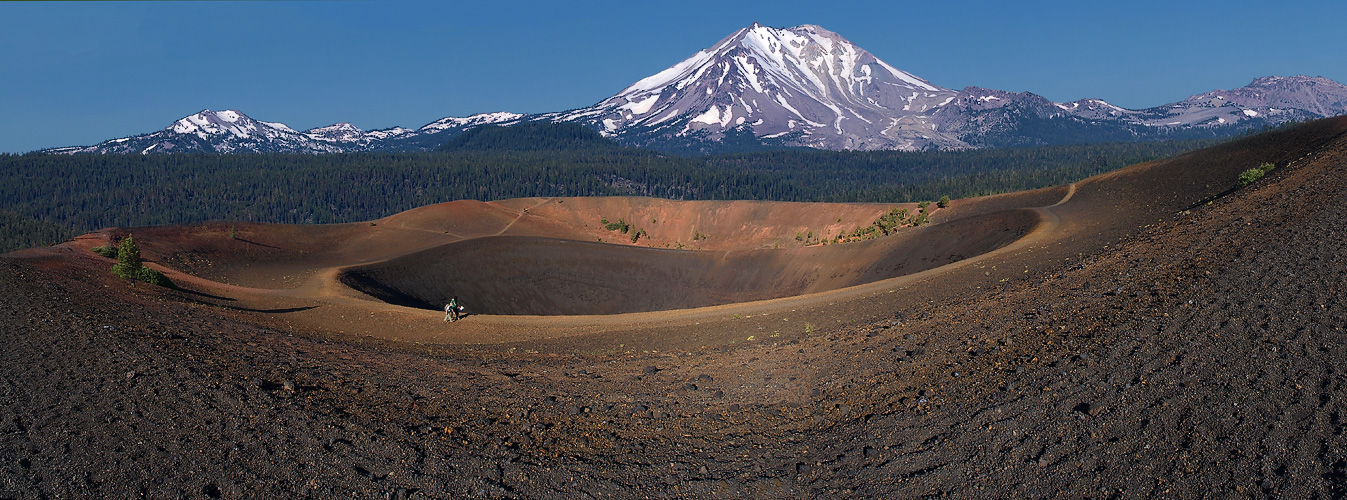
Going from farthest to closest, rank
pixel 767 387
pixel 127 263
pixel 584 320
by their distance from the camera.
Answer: pixel 127 263
pixel 584 320
pixel 767 387

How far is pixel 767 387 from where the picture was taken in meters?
12.8

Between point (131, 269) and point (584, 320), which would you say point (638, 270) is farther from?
point (131, 269)

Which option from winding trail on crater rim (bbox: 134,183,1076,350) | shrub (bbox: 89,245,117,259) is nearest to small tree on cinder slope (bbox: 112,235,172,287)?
winding trail on crater rim (bbox: 134,183,1076,350)

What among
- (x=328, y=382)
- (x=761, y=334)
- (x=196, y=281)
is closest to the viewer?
(x=328, y=382)

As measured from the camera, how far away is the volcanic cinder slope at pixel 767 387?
859 centimetres

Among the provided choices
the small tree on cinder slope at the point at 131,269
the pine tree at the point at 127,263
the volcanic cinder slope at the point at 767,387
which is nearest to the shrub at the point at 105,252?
the small tree on cinder slope at the point at 131,269

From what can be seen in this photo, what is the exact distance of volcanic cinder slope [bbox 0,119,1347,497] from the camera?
28.2ft

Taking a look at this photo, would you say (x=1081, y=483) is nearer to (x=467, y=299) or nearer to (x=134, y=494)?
(x=134, y=494)

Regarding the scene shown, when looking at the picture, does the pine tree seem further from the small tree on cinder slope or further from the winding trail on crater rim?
the winding trail on crater rim

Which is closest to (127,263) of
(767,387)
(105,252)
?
(105,252)

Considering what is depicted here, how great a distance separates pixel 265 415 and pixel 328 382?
212 cm

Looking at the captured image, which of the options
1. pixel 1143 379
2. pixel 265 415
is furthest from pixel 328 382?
pixel 1143 379

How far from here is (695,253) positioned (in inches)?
1780

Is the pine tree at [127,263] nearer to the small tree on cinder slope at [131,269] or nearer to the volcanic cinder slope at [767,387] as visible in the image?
the small tree on cinder slope at [131,269]
